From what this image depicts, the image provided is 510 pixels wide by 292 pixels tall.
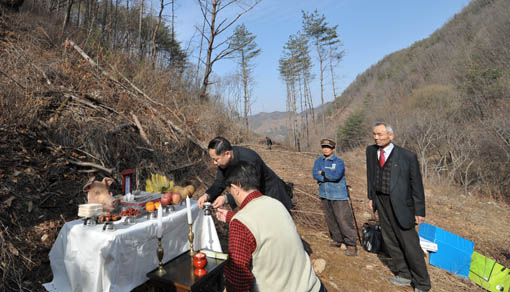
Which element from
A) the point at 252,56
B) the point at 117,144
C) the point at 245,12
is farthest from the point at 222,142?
the point at 252,56

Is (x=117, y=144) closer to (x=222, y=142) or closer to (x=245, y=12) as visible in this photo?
(x=222, y=142)

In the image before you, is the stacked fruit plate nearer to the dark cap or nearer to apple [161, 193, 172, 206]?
apple [161, 193, 172, 206]

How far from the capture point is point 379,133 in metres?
3.27

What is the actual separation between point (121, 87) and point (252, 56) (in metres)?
15.8

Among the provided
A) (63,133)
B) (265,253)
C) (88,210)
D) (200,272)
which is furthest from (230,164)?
(63,133)

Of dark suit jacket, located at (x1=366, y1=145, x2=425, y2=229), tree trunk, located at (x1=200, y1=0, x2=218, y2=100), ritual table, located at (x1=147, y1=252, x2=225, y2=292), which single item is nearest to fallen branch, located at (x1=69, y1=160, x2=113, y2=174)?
ritual table, located at (x1=147, y1=252, x2=225, y2=292)

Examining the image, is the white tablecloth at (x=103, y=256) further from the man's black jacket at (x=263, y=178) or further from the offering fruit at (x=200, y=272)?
the man's black jacket at (x=263, y=178)

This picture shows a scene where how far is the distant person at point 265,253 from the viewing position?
1.45 meters

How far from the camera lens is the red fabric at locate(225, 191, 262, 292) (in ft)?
4.73

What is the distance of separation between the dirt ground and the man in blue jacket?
1.28ft

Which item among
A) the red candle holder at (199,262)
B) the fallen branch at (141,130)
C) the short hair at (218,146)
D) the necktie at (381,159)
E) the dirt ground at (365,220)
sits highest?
the fallen branch at (141,130)

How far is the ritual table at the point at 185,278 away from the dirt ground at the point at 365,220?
1.90 m

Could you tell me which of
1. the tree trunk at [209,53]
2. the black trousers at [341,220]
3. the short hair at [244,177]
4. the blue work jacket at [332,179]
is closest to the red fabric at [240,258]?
the short hair at [244,177]

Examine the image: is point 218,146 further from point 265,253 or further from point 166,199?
point 265,253
